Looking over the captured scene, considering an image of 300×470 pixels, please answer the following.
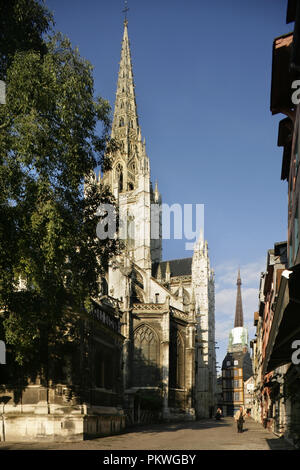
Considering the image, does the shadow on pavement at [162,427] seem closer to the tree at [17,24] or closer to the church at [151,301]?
the church at [151,301]

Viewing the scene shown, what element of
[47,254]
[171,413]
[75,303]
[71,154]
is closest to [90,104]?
[71,154]

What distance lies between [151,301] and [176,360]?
12.2 m

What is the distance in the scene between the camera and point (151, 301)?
6291 cm

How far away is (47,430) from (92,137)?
1068cm

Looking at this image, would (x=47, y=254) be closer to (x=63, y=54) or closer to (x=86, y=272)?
(x=86, y=272)

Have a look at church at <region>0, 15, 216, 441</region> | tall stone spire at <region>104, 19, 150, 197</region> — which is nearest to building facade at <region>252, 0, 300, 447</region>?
church at <region>0, 15, 216, 441</region>

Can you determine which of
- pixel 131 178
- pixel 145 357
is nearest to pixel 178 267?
pixel 131 178

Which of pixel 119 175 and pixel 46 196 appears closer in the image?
pixel 46 196

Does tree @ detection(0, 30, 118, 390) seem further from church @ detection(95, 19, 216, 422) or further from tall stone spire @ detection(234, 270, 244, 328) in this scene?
tall stone spire @ detection(234, 270, 244, 328)

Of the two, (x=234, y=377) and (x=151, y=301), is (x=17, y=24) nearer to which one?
(x=151, y=301)

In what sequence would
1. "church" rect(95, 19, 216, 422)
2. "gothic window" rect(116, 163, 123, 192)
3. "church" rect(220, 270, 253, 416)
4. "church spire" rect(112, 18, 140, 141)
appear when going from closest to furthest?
1. "church" rect(95, 19, 216, 422)
2. "gothic window" rect(116, 163, 123, 192)
3. "church spire" rect(112, 18, 140, 141)
4. "church" rect(220, 270, 253, 416)

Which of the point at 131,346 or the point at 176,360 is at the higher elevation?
the point at 131,346

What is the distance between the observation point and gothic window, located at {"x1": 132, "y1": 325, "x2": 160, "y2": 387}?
4950 centimetres

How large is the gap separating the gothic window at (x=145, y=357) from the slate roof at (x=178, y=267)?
30.6 metres
